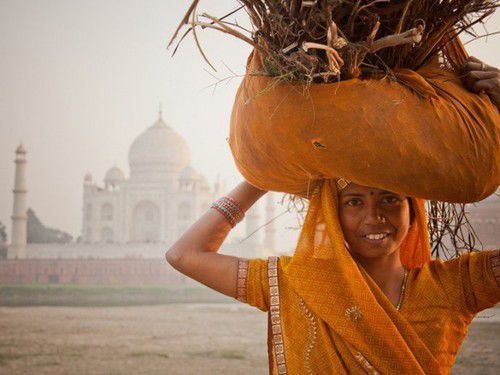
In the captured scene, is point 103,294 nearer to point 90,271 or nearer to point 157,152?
point 90,271

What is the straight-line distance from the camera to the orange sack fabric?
35.4 inches

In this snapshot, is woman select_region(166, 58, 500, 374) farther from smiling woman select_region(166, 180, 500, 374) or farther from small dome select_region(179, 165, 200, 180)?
small dome select_region(179, 165, 200, 180)

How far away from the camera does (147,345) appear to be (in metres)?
6.45

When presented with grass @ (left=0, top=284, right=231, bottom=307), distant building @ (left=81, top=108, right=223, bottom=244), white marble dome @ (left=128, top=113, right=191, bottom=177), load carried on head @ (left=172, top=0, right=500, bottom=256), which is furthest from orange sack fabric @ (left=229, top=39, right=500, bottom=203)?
white marble dome @ (left=128, top=113, right=191, bottom=177)

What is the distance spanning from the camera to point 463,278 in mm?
1090

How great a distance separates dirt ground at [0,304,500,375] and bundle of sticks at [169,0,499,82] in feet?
13.0

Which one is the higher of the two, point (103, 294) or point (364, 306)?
point (364, 306)

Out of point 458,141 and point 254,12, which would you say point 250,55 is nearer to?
point 254,12

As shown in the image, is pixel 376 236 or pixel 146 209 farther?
pixel 146 209

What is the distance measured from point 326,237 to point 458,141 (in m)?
0.28

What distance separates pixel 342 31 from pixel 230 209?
0.46 m

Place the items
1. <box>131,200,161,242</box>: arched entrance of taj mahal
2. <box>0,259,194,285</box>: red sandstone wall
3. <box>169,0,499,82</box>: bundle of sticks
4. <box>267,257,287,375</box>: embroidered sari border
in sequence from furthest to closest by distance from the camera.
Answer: <box>131,200,161,242</box>: arched entrance of taj mahal
<box>0,259,194,285</box>: red sandstone wall
<box>267,257,287,375</box>: embroidered sari border
<box>169,0,499,82</box>: bundle of sticks

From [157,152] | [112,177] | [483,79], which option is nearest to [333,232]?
[483,79]

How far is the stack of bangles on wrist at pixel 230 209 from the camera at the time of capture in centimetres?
124
